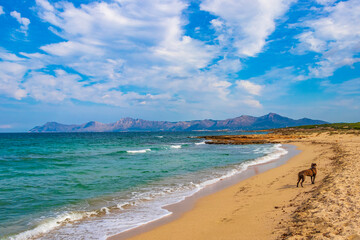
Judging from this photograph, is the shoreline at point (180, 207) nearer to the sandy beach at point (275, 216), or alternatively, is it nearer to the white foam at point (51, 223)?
the sandy beach at point (275, 216)

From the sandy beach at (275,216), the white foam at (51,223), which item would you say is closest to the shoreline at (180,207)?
the sandy beach at (275,216)

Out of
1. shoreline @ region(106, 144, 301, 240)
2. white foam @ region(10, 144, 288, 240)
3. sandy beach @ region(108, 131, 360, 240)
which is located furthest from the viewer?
white foam @ region(10, 144, 288, 240)

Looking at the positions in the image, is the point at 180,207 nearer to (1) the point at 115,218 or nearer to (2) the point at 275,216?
(1) the point at 115,218

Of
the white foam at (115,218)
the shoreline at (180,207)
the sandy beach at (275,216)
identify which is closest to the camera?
the sandy beach at (275,216)

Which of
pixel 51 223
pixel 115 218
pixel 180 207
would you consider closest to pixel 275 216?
pixel 180 207

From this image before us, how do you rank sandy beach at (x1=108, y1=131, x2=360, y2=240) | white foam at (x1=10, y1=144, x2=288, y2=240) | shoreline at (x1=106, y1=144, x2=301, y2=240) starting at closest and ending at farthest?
sandy beach at (x1=108, y1=131, x2=360, y2=240) → shoreline at (x1=106, y1=144, x2=301, y2=240) → white foam at (x1=10, y1=144, x2=288, y2=240)

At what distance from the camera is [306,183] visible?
10.4 m

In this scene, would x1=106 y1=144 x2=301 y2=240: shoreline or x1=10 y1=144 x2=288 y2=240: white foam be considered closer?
x1=106 y1=144 x2=301 y2=240: shoreline

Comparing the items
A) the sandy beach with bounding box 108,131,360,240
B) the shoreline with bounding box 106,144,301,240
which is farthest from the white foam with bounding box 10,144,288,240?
the sandy beach with bounding box 108,131,360,240

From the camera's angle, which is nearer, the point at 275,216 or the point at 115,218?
the point at 275,216

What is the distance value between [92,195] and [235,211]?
6.79 m

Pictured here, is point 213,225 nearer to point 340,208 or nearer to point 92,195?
point 340,208

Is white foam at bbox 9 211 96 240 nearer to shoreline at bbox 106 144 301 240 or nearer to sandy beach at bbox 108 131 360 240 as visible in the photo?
shoreline at bbox 106 144 301 240

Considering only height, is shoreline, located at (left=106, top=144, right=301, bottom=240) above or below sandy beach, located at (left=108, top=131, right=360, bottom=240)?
below
